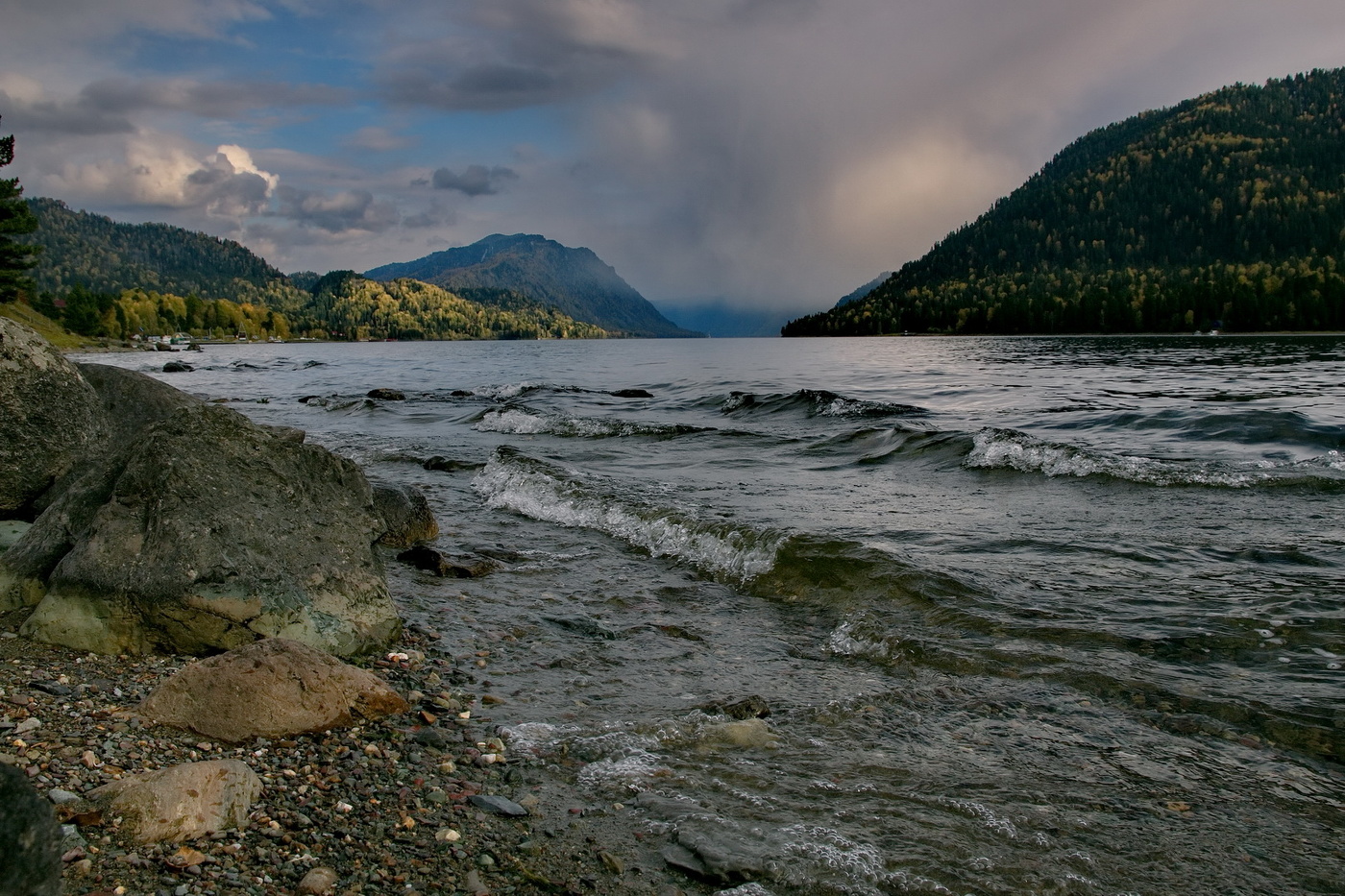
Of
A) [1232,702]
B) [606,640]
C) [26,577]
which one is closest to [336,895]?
[606,640]

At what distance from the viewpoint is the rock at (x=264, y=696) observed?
17.2 feet

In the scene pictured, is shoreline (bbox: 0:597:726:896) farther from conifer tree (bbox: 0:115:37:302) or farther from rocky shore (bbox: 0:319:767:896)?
conifer tree (bbox: 0:115:37:302)

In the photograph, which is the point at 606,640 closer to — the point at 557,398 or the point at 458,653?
the point at 458,653

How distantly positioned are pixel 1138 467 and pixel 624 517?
11.6 metres

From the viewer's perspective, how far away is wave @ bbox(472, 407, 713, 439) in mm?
26156

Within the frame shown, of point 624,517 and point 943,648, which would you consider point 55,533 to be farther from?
point 943,648

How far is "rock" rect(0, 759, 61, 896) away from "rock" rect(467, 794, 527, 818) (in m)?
2.31

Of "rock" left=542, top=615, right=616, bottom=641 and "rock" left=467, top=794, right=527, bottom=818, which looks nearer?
"rock" left=467, top=794, right=527, bottom=818

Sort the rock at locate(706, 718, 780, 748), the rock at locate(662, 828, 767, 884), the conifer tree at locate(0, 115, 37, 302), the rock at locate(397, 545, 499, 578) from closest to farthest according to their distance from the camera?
the rock at locate(662, 828, 767, 884)
the rock at locate(706, 718, 780, 748)
the rock at locate(397, 545, 499, 578)
the conifer tree at locate(0, 115, 37, 302)

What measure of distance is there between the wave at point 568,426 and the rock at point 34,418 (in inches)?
668

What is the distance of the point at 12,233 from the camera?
59.0 m

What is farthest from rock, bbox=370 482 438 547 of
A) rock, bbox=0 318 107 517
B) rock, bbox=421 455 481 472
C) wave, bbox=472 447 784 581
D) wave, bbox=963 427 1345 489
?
wave, bbox=963 427 1345 489

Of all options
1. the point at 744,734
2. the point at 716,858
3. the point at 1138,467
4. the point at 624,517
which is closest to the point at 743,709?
the point at 744,734

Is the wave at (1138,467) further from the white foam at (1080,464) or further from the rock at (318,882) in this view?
the rock at (318,882)
